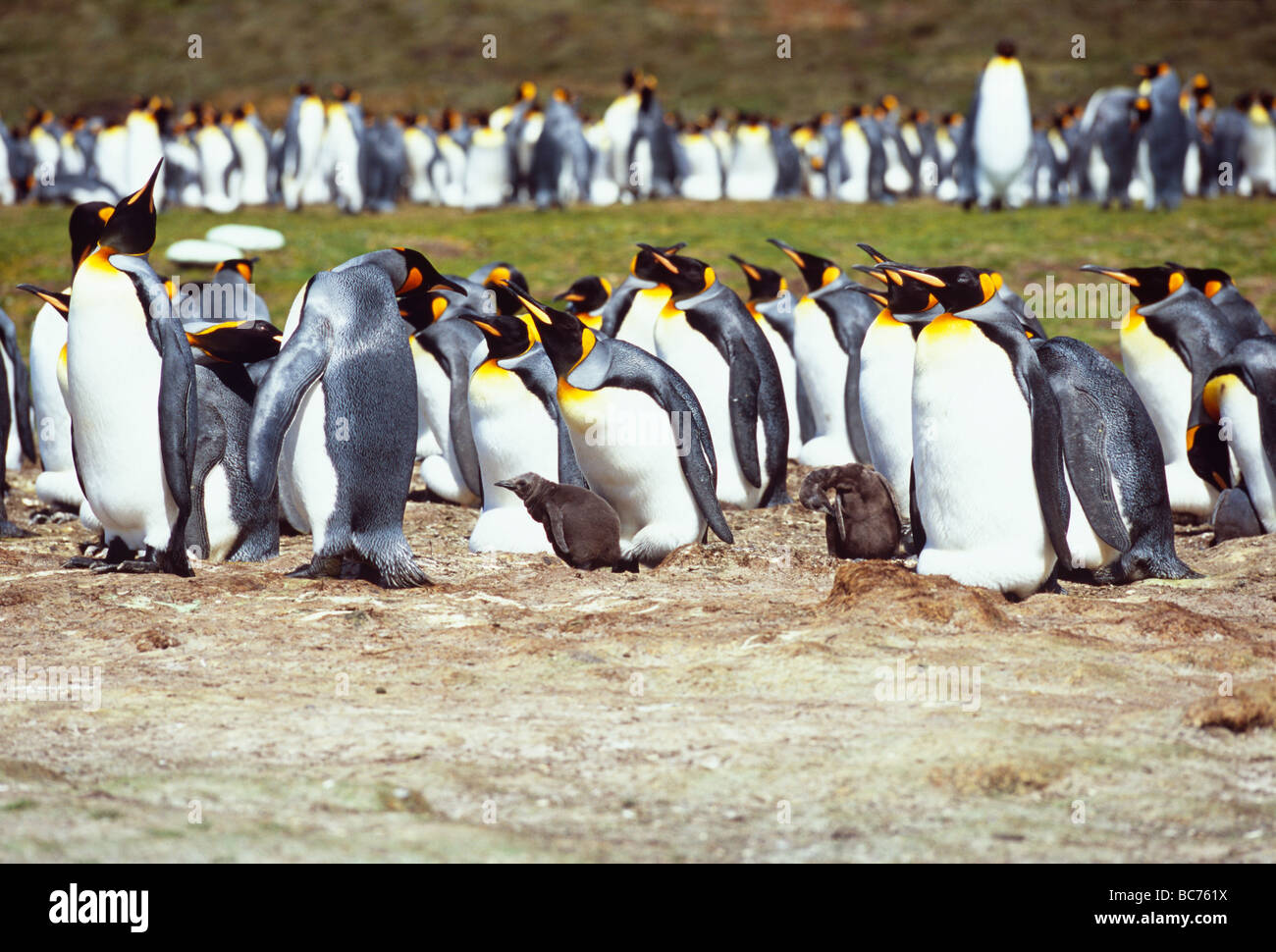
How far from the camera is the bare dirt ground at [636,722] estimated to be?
2.88 m

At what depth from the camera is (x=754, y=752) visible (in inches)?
131

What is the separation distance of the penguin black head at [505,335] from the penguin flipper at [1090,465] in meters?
2.35

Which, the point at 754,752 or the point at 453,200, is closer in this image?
the point at 754,752

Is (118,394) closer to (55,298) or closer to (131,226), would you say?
(131,226)

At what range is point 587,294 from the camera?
8516 millimetres

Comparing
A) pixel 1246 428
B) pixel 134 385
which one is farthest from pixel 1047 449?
pixel 134 385

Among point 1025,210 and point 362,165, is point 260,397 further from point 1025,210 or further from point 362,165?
point 362,165

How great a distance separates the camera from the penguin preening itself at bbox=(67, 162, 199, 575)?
5309mm

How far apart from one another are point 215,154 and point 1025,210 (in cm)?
1282

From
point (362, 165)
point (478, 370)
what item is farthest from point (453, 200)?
point (478, 370)

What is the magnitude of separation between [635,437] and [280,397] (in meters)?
1.43

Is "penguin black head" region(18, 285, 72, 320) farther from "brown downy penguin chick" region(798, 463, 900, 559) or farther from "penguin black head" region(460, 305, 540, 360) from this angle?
"brown downy penguin chick" region(798, 463, 900, 559)
